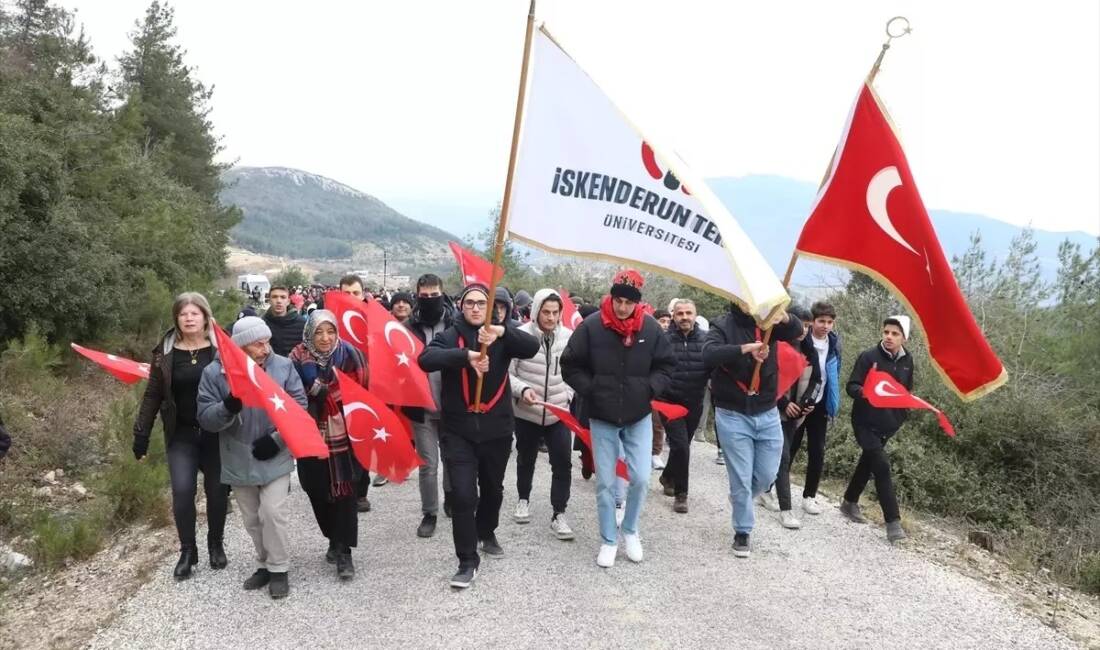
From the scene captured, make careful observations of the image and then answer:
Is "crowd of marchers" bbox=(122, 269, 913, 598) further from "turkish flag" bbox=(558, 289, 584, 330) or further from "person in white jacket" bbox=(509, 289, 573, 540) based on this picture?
"turkish flag" bbox=(558, 289, 584, 330)

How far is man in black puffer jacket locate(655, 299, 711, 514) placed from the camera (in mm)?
7191

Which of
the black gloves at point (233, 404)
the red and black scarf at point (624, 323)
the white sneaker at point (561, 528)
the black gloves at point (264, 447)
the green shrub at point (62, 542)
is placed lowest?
the green shrub at point (62, 542)

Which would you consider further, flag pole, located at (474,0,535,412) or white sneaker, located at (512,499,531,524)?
white sneaker, located at (512,499,531,524)

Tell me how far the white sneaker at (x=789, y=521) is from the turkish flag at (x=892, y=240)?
2.41 metres

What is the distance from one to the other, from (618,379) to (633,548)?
4.66 feet

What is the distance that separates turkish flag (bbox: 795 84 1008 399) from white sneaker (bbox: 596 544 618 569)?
2641mm

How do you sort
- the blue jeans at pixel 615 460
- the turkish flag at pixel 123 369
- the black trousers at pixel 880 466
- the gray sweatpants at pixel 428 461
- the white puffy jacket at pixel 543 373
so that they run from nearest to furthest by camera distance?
the blue jeans at pixel 615 460, the turkish flag at pixel 123 369, the white puffy jacket at pixel 543 373, the gray sweatpants at pixel 428 461, the black trousers at pixel 880 466

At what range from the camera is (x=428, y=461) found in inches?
249

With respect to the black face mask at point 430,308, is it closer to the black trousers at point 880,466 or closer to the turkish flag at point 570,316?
the turkish flag at point 570,316

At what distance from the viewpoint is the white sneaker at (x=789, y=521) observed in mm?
6668

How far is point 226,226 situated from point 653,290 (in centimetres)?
2223

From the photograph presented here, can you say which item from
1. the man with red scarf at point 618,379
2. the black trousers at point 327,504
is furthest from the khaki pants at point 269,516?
the man with red scarf at point 618,379

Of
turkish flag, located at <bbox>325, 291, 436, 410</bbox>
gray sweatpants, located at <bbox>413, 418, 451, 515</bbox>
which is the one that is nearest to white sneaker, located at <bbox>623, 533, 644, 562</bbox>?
gray sweatpants, located at <bbox>413, 418, 451, 515</bbox>

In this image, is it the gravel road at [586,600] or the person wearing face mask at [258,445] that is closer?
the gravel road at [586,600]
